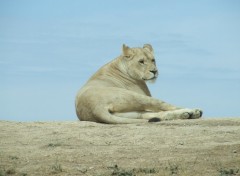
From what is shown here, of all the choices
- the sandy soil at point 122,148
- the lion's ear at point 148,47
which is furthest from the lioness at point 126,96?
the sandy soil at point 122,148

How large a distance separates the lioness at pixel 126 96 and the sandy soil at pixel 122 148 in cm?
47

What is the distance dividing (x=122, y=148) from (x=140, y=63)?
189 inches

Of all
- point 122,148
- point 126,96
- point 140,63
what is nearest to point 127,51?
point 140,63

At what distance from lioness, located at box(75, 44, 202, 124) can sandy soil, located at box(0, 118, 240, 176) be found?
1.54 ft

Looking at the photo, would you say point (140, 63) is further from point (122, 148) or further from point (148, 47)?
point (122, 148)

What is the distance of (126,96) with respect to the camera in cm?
1316

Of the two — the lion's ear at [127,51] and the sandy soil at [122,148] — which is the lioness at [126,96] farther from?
the sandy soil at [122,148]

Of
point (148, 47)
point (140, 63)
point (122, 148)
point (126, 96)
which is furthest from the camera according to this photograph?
point (148, 47)

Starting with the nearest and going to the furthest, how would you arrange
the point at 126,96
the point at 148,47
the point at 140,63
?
1. the point at 126,96
2. the point at 140,63
3. the point at 148,47

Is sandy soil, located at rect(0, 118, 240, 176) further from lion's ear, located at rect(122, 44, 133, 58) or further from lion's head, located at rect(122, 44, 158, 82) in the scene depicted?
lion's ear, located at rect(122, 44, 133, 58)

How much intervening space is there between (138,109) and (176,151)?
3973 millimetres

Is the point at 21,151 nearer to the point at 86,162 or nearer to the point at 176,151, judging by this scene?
the point at 86,162

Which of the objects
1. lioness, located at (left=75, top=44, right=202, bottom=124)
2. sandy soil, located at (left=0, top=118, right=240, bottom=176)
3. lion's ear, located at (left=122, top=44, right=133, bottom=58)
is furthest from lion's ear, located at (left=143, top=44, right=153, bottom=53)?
sandy soil, located at (left=0, top=118, right=240, bottom=176)

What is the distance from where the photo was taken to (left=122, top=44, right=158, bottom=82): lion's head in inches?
560
